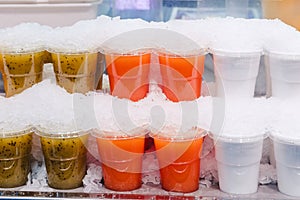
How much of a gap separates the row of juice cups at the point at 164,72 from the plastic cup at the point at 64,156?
0.64ft

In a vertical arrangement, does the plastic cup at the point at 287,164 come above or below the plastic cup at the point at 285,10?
below

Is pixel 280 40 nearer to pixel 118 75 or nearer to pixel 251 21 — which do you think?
pixel 251 21

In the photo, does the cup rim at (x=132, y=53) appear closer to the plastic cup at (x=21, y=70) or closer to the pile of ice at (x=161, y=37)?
the pile of ice at (x=161, y=37)

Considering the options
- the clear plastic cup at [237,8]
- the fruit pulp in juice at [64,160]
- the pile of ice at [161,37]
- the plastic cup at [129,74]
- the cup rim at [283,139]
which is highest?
the pile of ice at [161,37]

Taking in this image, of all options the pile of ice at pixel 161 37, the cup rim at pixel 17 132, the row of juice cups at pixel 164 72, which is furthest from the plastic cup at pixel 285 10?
the cup rim at pixel 17 132

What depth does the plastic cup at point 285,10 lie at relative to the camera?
1779 mm

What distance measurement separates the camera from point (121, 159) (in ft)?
4.95

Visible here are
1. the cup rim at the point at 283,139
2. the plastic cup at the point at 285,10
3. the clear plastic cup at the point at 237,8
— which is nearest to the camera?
the cup rim at the point at 283,139

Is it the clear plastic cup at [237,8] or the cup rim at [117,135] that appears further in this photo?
the clear plastic cup at [237,8]

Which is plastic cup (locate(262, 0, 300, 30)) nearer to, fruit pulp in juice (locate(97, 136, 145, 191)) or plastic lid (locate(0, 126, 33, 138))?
fruit pulp in juice (locate(97, 136, 145, 191))

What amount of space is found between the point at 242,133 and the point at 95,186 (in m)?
0.47

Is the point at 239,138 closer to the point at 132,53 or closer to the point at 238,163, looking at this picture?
the point at 238,163

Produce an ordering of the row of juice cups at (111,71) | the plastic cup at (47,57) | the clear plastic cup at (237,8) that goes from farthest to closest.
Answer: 1. the clear plastic cup at (237,8)
2. the plastic cup at (47,57)
3. the row of juice cups at (111,71)

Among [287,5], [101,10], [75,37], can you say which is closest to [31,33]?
[75,37]
